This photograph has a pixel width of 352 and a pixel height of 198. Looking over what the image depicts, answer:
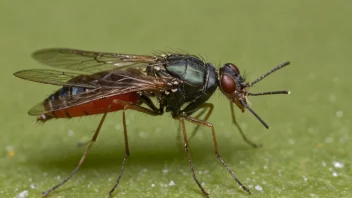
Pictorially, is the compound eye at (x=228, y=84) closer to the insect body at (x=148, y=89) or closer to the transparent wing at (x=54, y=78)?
the insect body at (x=148, y=89)

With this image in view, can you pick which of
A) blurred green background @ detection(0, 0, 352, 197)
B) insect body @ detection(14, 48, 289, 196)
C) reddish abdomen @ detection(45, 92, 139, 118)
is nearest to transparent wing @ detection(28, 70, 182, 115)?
insect body @ detection(14, 48, 289, 196)

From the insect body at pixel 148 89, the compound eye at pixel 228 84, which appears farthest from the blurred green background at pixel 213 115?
the compound eye at pixel 228 84

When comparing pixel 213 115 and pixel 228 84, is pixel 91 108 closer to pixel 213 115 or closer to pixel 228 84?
pixel 228 84

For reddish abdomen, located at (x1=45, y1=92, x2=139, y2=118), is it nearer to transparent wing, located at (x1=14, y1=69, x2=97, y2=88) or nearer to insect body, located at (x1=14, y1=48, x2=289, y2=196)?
insect body, located at (x1=14, y1=48, x2=289, y2=196)

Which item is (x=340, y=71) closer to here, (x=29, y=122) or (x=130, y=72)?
(x=130, y=72)

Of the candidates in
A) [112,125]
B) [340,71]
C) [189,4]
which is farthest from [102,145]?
[189,4]

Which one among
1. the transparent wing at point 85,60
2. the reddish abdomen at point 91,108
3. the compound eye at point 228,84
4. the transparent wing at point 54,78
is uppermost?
the compound eye at point 228,84
